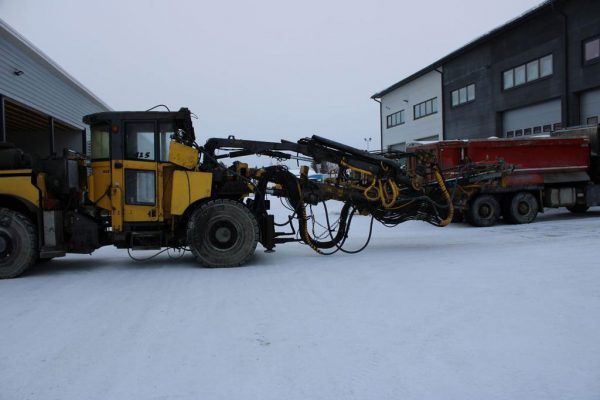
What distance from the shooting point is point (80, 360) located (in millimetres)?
4352

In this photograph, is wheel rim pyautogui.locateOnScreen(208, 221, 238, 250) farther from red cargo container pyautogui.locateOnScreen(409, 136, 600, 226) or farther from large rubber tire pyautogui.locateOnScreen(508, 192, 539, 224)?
large rubber tire pyautogui.locateOnScreen(508, 192, 539, 224)

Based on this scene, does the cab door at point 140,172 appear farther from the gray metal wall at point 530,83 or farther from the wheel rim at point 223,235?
the gray metal wall at point 530,83

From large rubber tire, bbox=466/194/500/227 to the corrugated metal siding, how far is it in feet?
45.2

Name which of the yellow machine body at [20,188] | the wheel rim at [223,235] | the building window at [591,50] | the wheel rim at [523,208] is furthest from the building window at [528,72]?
the yellow machine body at [20,188]

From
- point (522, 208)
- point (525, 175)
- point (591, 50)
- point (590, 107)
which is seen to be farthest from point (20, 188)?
point (591, 50)

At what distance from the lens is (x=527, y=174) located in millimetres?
15219

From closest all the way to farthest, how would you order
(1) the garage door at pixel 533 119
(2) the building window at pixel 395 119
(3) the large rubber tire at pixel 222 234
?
(3) the large rubber tire at pixel 222 234 → (1) the garage door at pixel 533 119 → (2) the building window at pixel 395 119

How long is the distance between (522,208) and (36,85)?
16.2m

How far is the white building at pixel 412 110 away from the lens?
3728 cm

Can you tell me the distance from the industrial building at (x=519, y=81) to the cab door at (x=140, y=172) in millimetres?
11826

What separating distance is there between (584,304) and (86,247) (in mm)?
7422

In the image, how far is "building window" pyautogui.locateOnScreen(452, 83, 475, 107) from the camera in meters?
32.2

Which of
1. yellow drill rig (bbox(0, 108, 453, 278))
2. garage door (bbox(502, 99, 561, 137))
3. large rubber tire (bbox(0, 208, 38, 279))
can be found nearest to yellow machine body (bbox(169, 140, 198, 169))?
yellow drill rig (bbox(0, 108, 453, 278))

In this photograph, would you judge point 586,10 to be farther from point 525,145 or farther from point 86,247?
point 86,247
